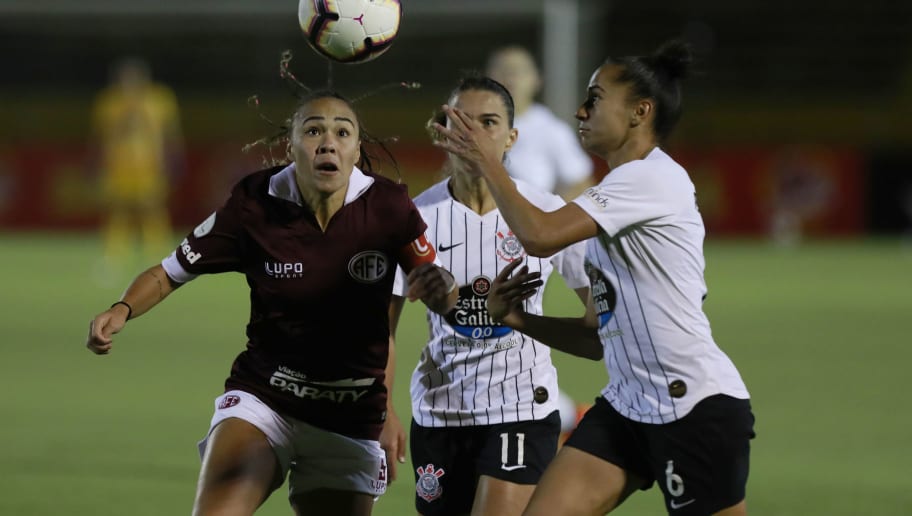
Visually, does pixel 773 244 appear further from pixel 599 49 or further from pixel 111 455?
pixel 111 455

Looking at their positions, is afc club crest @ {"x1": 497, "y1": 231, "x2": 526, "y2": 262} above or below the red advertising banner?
below

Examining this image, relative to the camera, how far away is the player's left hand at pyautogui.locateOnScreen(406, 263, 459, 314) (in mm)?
4402

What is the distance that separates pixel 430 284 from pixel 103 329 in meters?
1.03

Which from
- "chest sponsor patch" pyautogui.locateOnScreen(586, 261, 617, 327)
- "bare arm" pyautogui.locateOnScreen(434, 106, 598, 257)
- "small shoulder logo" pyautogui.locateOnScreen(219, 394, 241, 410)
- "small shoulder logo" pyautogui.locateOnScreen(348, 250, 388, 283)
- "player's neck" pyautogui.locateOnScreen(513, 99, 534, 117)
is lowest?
"small shoulder logo" pyautogui.locateOnScreen(219, 394, 241, 410)

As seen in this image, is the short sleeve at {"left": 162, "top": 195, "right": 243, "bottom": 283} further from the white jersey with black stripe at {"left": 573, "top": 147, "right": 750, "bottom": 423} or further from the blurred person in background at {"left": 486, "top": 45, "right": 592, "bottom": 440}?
the blurred person in background at {"left": 486, "top": 45, "right": 592, "bottom": 440}

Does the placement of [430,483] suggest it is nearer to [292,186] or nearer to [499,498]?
Result: [499,498]

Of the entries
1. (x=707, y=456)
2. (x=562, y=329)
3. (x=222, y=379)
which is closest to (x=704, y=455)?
(x=707, y=456)

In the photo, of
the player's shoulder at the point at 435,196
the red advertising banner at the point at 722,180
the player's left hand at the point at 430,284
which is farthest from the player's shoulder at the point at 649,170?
the red advertising banner at the point at 722,180

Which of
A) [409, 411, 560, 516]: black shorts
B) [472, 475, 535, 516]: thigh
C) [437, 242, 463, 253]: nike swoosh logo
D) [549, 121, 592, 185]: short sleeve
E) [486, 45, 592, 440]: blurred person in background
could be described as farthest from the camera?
[549, 121, 592, 185]: short sleeve

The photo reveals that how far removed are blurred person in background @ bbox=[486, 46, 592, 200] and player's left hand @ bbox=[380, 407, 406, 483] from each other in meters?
3.47

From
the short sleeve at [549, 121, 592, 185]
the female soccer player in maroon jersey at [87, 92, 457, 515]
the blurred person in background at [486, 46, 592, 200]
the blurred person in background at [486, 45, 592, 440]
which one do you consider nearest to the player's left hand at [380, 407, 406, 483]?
the female soccer player in maroon jersey at [87, 92, 457, 515]

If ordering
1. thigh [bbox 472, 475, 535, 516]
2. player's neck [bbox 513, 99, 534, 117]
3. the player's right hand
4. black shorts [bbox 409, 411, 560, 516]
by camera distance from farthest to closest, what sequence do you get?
1. player's neck [bbox 513, 99, 534, 117]
2. black shorts [bbox 409, 411, 560, 516]
3. thigh [bbox 472, 475, 535, 516]
4. the player's right hand

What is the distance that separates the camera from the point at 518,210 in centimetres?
420

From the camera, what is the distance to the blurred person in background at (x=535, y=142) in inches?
330
